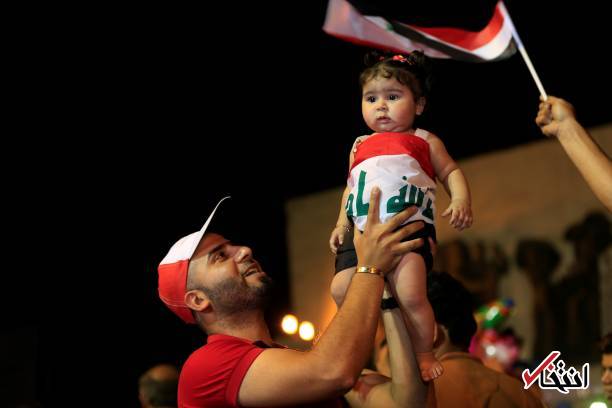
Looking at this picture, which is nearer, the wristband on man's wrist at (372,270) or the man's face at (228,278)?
the wristband on man's wrist at (372,270)

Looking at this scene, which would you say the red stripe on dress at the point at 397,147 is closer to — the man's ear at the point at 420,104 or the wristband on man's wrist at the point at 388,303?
the man's ear at the point at 420,104

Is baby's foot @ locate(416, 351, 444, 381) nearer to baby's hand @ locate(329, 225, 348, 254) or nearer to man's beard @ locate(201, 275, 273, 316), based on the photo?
baby's hand @ locate(329, 225, 348, 254)

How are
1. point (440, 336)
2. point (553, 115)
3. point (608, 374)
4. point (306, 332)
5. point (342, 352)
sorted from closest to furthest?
point (342, 352) → point (553, 115) → point (440, 336) → point (608, 374) → point (306, 332)

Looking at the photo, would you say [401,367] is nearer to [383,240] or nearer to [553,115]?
[383,240]

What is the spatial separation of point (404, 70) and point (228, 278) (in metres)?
0.86

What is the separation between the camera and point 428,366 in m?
2.52

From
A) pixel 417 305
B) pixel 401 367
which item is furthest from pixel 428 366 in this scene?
pixel 417 305

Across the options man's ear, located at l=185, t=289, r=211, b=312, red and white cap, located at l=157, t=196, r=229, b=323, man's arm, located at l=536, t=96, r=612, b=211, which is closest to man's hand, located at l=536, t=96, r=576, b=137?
man's arm, located at l=536, t=96, r=612, b=211

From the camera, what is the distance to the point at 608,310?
19.7ft

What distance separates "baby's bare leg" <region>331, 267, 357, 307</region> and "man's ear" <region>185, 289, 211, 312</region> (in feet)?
1.42

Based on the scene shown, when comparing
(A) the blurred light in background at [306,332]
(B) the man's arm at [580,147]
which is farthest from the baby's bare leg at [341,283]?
(A) the blurred light in background at [306,332]

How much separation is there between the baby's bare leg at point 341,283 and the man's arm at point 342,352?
0.13 meters

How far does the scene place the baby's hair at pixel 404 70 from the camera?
2.59 metres

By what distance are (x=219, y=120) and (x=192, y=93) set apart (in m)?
0.35
